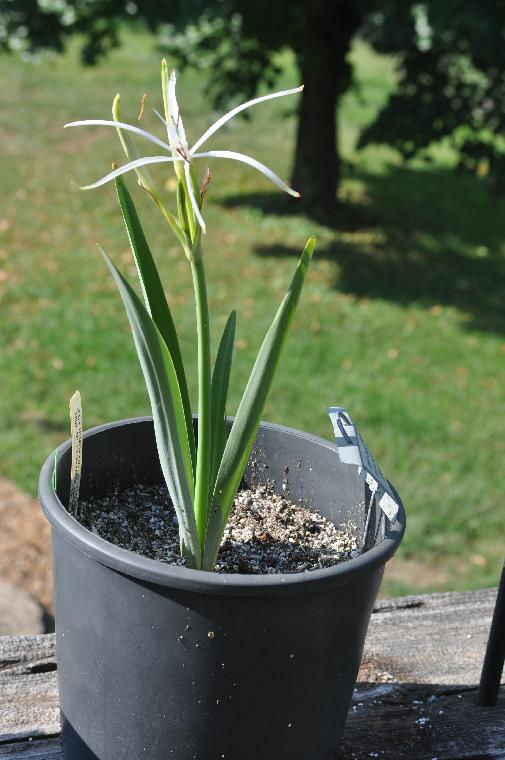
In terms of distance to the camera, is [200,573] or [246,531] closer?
[200,573]

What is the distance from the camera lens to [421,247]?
646 centimetres

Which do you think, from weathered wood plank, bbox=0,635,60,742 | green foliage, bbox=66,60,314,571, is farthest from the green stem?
weathered wood plank, bbox=0,635,60,742

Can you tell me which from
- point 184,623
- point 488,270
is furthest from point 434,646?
point 488,270

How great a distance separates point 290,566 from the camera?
136 centimetres

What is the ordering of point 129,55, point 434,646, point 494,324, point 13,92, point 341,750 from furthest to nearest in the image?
1. point 129,55
2. point 13,92
3. point 494,324
4. point 434,646
5. point 341,750

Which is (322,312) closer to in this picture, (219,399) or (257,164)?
(219,399)

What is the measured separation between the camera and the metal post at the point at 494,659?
1.56 m

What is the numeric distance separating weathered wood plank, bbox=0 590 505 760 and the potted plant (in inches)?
8.1

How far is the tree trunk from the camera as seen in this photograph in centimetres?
612

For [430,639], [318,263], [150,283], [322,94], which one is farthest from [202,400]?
[322,94]

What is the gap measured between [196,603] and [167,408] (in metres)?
0.25

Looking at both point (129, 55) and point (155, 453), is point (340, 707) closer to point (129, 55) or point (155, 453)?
point (155, 453)

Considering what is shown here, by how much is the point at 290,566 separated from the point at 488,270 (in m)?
5.17

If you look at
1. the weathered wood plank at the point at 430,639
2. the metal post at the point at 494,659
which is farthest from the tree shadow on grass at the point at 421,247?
the metal post at the point at 494,659
